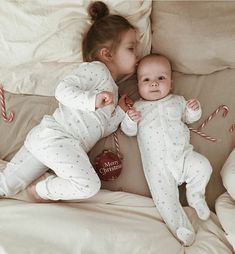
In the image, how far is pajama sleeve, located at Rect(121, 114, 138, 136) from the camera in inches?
62.4

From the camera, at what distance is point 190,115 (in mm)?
1608

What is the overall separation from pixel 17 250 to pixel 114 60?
0.79 meters

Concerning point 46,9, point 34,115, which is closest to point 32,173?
point 34,115

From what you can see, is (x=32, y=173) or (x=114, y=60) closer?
(x=32, y=173)

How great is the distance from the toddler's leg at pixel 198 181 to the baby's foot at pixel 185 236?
0.30ft

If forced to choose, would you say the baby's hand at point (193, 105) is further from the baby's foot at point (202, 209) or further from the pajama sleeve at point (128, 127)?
Answer: the baby's foot at point (202, 209)

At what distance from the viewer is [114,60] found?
1676mm

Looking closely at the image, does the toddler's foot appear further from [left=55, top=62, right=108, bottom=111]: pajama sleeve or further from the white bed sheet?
[left=55, top=62, right=108, bottom=111]: pajama sleeve

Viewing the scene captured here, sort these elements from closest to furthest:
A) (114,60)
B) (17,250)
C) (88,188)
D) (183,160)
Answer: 1. (17,250)
2. (88,188)
3. (183,160)
4. (114,60)

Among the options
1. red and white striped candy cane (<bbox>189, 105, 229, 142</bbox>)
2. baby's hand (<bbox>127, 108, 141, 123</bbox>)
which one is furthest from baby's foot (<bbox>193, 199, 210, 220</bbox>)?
baby's hand (<bbox>127, 108, 141, 123</bbox>)

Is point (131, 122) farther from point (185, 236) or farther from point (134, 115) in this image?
point (185, 236)

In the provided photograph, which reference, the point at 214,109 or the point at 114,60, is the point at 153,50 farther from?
the point at 214,109

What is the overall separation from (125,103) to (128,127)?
108 mm

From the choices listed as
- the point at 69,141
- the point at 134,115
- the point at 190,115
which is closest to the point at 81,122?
the point at 69,141
